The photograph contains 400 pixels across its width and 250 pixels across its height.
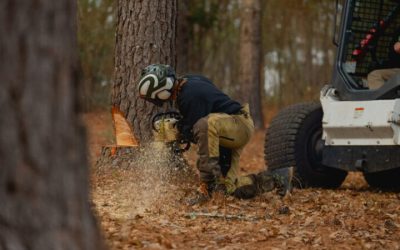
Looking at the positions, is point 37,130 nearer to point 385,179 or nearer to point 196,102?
point 196,102

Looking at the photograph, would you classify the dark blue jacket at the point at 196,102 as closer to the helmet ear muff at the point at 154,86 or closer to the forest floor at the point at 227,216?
the helmet ear muff at the point at 154,86

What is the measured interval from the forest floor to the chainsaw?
0.18 metres

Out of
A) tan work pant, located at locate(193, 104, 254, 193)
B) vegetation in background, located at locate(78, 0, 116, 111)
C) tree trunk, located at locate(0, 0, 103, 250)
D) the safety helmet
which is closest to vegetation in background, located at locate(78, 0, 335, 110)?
vegetation in background, located at locate(78, 0, 116, 111)

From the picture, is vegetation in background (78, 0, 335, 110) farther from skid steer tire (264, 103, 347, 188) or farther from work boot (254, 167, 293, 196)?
work boot (254, 167, 293, 196)

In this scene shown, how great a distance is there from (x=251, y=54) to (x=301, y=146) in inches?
346

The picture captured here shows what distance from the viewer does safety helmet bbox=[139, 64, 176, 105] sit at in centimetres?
661

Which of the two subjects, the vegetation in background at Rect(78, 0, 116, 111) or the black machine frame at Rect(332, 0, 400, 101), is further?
the vegetation in background at Rect(78, 0, 116, 111)

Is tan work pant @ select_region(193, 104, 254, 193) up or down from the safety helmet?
down

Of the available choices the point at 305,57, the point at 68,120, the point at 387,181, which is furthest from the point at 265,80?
the point at 68,120

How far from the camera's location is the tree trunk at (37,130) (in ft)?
9.88

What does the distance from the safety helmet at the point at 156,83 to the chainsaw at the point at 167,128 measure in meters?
0.36

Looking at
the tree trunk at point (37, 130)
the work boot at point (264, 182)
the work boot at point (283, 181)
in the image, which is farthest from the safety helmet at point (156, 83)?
the tree trunk at point (37, 130)

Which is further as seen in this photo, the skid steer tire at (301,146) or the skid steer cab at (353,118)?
the skid steer tire at (301,146)

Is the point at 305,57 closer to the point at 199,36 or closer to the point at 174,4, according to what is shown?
the point at 199,36
